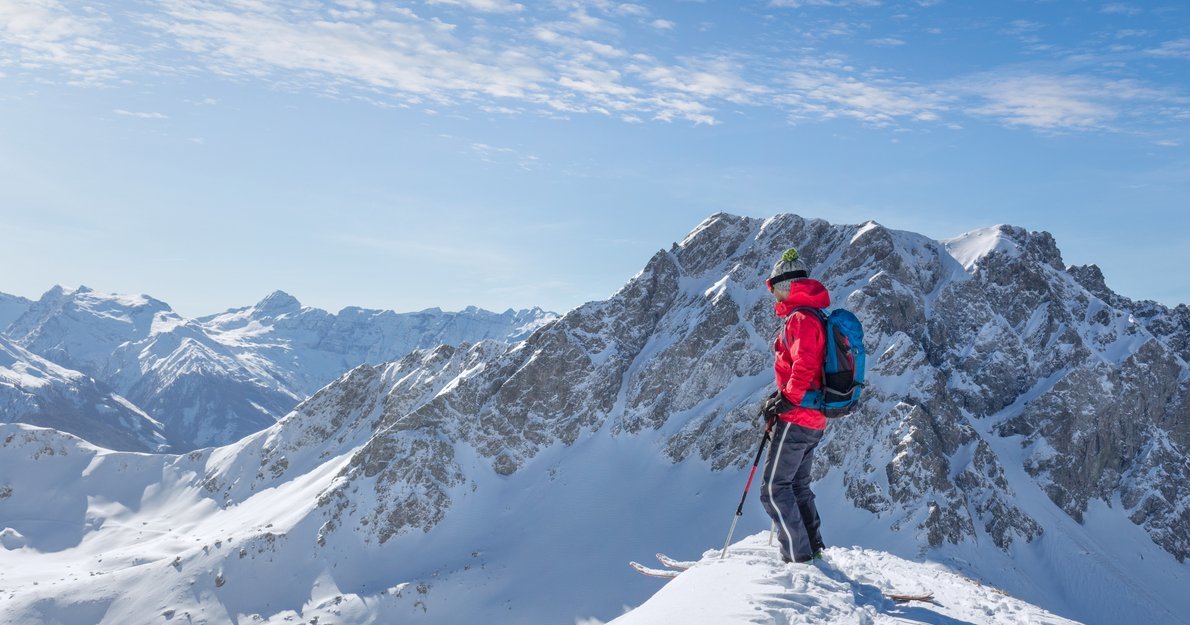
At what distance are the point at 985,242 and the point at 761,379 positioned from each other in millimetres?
47820

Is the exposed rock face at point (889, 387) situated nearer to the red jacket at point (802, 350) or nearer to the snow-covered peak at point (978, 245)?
the snow-covered peak at point (978, 245)

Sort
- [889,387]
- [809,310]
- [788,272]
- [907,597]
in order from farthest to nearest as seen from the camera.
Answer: [889,387] < [788,272] < [809,310] < [907,597]

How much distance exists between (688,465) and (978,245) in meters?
64.6

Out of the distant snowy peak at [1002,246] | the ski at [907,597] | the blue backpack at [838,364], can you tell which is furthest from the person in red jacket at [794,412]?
the distant snowy peak at [1002,246]

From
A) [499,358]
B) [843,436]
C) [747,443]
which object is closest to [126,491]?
[499,358]

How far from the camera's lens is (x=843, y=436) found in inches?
3967

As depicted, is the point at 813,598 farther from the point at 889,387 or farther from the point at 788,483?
the point at 889,387

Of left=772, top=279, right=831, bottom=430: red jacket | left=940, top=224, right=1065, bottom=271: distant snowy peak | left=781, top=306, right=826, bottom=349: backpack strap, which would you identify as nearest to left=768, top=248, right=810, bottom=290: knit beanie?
left=772, top=279, right=831, bottom=430: red jacket

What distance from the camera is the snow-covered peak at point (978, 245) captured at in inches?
4956

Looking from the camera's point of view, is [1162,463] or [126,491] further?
[126,491]

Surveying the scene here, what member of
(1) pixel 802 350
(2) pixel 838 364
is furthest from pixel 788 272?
(2) pixel 838 364

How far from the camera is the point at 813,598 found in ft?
34.4

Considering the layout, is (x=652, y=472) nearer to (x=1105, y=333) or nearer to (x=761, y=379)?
(x=761, y=379)

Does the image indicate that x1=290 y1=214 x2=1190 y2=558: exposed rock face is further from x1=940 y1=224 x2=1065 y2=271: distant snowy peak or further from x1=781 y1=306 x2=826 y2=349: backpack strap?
x1=781 y1=306 x2=826 y2=349: backpack strap
